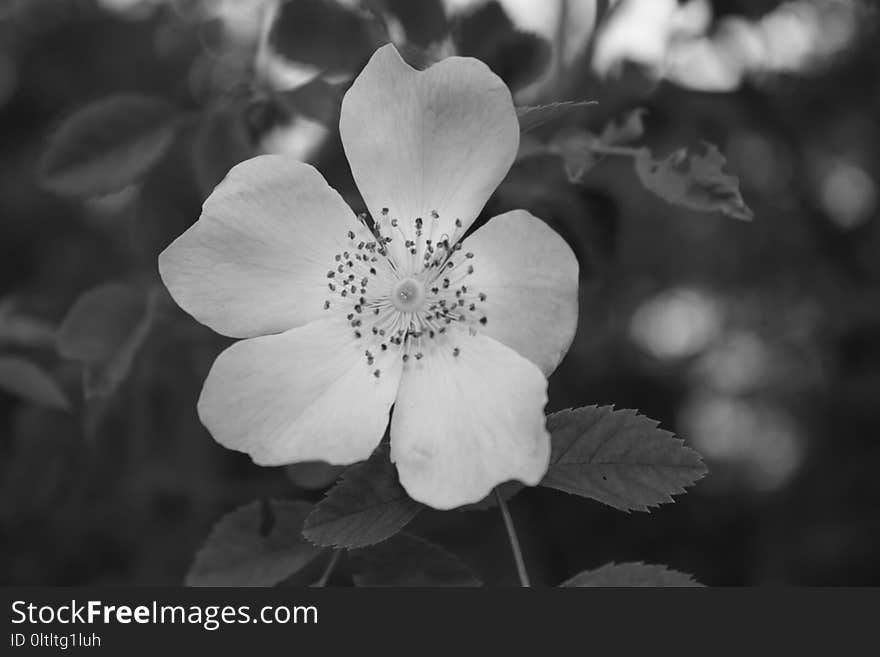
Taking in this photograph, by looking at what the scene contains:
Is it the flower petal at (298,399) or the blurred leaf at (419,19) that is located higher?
the blurred leaf at (419,19)

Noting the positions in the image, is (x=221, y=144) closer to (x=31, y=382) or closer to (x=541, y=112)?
(x=31, y=382)

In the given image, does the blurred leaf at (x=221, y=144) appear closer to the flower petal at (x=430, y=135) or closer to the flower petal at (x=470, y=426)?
the flower petal at (x=430, y=135)

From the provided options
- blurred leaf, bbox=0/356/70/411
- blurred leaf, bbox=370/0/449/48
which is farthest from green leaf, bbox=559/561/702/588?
blurred leaf, bbox=0/356/70/411

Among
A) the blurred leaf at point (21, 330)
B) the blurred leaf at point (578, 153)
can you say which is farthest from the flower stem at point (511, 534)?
the blurred leaf at point (21, 330)

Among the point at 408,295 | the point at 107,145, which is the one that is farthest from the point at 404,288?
the point at 107,145

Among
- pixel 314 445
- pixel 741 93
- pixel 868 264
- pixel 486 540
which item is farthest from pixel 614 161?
pixel 314 445

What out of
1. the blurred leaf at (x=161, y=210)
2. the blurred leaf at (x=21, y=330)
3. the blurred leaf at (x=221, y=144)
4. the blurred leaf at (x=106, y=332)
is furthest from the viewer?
the blurred leaf at (x=21, y=330)

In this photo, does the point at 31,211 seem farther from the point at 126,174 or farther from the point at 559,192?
the point at 559,192
